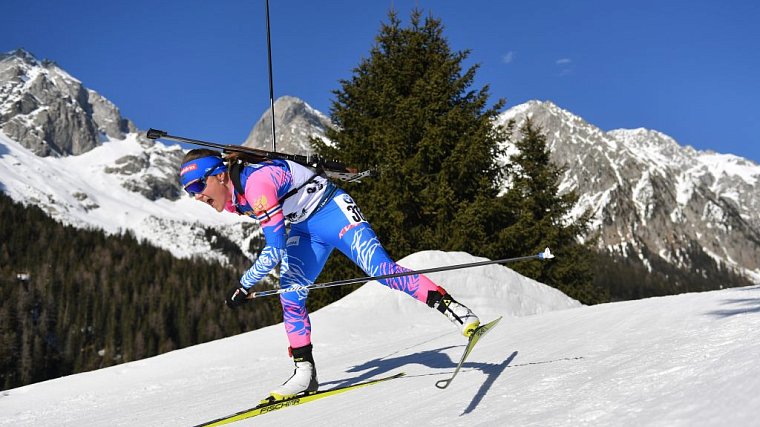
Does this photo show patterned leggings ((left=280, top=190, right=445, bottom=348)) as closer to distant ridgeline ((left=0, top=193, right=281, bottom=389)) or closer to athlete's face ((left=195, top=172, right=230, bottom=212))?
athlete's face ((left=195, top=172, right=230, bottom=212))

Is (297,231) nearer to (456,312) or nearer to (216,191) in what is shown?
(216,191)

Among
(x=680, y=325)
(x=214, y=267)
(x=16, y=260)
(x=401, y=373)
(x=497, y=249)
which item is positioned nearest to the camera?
(x=680, y=325)

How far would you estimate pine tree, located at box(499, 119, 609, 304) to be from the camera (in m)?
16.4

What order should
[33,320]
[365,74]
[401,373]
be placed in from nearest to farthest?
[401,373]
[365,74]
[33,320]

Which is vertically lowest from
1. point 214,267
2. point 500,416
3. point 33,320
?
point 500,416

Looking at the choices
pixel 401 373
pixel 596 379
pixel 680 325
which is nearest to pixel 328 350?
pixel 401 373

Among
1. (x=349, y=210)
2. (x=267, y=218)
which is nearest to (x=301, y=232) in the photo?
(x=349, y=210)

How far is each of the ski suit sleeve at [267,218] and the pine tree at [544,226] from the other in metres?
12.2

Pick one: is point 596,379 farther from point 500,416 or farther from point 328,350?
point 328,350

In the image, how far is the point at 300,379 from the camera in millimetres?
4809

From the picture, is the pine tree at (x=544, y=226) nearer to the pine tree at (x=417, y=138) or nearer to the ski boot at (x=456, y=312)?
the pine tree at (x=417, y=138)

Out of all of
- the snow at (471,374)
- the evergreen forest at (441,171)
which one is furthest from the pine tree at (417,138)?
the snow at (471,374)

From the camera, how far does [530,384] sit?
329 cm

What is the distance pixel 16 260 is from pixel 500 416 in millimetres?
144688
